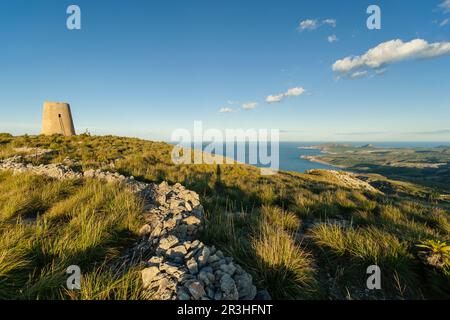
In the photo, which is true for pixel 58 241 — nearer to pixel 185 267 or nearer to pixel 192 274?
pixel 185 267

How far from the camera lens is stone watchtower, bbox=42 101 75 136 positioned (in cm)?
2377

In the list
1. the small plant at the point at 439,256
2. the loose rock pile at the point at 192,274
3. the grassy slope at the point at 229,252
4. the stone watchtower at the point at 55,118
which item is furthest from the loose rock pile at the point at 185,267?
the stone watchtower at the point at 55,118

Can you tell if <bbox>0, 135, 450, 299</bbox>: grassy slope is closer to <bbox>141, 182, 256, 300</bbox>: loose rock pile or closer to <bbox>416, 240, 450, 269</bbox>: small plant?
<bbox>416, 240, 450, 269</bbox>: small plant

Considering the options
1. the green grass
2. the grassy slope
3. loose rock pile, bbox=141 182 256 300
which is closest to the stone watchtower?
the green grass

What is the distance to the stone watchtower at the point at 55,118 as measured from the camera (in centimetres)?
2377

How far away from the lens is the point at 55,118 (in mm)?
24000

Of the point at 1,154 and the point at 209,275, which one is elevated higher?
the point at 1,154

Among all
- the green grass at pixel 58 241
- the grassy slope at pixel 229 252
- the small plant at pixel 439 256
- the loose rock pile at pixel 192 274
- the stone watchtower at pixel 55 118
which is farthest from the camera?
the stone watchtower at pixel 55 118

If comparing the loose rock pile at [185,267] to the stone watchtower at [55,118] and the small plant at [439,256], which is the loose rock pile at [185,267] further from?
the stone watchtower at [55,118]

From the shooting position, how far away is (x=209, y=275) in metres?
2.14
